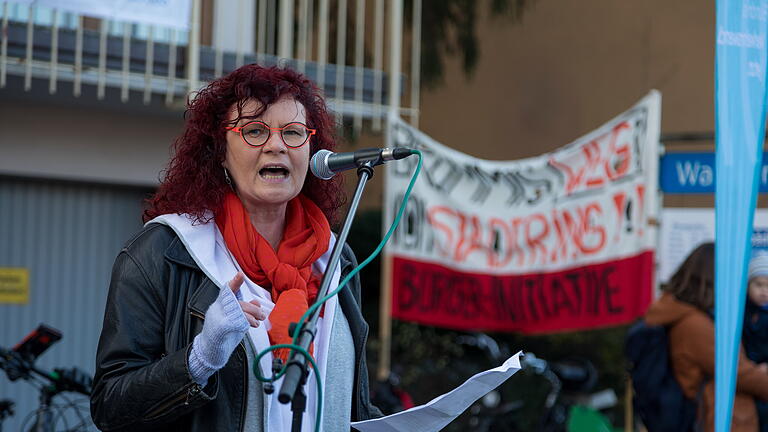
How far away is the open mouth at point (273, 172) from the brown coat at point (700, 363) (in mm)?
3527

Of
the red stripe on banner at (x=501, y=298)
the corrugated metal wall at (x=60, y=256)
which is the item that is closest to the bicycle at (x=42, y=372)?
the corrugated metal wall at (x=60, y=256)

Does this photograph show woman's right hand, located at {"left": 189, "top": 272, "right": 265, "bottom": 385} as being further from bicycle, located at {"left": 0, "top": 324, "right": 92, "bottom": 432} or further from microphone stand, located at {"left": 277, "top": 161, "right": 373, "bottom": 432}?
bicycle, located at {"left": 0, "top": 324, "right": 92, "bottom": 432}

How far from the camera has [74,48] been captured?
6.70 m

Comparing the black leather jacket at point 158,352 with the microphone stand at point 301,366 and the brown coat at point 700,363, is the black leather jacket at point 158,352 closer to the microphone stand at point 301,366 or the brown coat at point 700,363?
the microphone stand at point 301,366

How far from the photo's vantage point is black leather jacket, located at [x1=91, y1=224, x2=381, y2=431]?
2.40m

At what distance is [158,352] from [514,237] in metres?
5.26

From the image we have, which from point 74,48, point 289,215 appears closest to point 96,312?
point 74,48

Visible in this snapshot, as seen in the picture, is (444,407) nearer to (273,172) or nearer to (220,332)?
→ (220,332)

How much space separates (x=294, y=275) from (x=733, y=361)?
169cm

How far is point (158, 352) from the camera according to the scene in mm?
2588

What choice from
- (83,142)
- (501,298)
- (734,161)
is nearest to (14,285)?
(83,142)

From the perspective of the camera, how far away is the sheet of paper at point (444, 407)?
2.50m

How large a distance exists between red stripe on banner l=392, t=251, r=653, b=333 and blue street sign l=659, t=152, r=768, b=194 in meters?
0.68

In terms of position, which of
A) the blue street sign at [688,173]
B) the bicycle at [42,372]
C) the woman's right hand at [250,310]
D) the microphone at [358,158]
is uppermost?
the blue street sign at [688,173]
